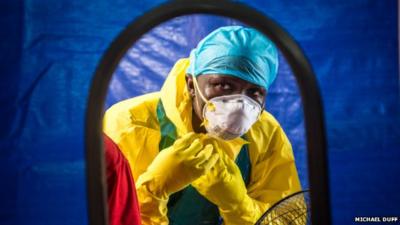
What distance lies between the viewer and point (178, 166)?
49.8 inches

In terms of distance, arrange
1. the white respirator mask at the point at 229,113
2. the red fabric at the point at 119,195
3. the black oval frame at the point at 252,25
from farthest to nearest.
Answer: the white respirator mask at the point at 229,113, the red fabric at the point at 119,195, the black oval frame at the point at 252,25

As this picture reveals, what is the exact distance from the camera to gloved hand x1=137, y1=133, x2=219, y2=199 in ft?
4.13

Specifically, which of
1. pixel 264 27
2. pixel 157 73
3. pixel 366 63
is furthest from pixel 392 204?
pixel 264 27

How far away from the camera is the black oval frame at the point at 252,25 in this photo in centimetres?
43

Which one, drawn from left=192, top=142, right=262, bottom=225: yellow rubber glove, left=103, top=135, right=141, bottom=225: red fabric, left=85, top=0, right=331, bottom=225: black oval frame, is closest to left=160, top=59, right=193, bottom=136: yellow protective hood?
left=192, top=142, right=262, bottom=225: yellow rubber glove

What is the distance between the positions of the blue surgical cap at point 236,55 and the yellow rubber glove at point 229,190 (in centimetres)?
22

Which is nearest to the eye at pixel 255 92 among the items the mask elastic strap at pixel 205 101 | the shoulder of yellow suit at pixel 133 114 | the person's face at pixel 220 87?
the person's face at pixel 220 87

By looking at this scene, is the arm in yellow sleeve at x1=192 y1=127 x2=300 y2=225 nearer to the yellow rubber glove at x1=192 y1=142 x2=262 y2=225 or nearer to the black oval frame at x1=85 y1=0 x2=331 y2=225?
the yellow rubber glove at x1=192 y1=142 x2=262 y2=225

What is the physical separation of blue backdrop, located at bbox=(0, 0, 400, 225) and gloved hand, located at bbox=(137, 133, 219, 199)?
188 millimetres

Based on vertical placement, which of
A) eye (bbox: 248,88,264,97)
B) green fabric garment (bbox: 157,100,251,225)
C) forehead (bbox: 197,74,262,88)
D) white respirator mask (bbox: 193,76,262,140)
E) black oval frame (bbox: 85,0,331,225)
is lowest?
green fabric garment (bbox: 157,100,251,225)

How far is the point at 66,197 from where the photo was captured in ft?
4.19

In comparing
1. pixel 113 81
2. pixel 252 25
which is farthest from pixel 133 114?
pixel 252 25

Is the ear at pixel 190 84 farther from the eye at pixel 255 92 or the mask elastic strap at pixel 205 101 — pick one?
the eye at pixel 255 92

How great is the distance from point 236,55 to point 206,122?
0.20 metres
